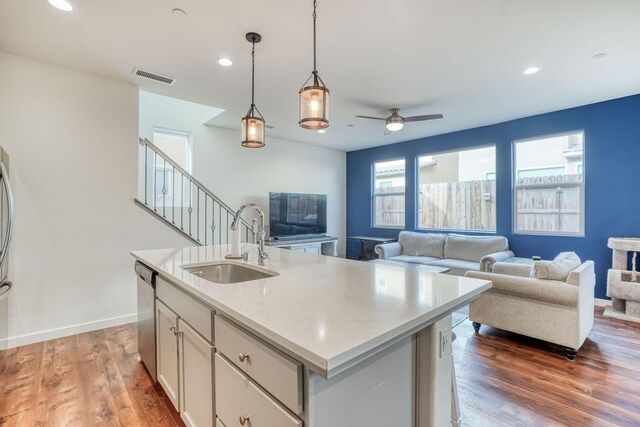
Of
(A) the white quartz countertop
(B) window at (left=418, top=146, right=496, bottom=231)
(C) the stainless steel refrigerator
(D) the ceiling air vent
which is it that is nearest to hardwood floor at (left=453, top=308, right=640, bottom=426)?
(A) the white quartz countertop

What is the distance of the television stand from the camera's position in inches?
219

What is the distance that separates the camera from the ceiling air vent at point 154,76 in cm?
317

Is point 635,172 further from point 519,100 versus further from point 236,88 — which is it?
point 236,88

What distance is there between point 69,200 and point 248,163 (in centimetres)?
296

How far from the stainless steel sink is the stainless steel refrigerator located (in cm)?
196

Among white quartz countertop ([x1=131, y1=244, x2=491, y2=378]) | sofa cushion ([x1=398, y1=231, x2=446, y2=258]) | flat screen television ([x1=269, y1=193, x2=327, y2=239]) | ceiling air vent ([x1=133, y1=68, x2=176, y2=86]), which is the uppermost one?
ceiling air vent ([x1=133, y1=68, x2=176, y2=86])

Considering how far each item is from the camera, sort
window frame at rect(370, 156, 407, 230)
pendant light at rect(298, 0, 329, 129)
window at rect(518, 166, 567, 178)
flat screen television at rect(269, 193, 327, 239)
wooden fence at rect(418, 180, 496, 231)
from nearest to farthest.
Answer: pendant light at rect(298, 0, 329, 129)
window at rect(518, 166, 567, 178)
wooden fence at rect(418, 180, 496, 231)
flat screen television at rect(269, 193, 327, 239)
window frame at rect(370, 156, 407, 230)

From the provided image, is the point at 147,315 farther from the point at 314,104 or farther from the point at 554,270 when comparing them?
the point at 554,270

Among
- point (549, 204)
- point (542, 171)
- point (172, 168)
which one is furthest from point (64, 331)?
point (542, 171)

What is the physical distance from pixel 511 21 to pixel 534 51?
641 mm

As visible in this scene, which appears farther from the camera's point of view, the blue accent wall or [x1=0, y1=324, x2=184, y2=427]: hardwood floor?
the blue accent wall

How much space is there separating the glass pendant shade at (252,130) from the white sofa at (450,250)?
3.57 m

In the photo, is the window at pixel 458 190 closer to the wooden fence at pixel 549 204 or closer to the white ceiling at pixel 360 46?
the wooden fence at pixel 549 204

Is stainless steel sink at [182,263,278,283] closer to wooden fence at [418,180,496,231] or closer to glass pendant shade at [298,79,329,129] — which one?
Result: glass pendant shade at [298,79,329,129]
